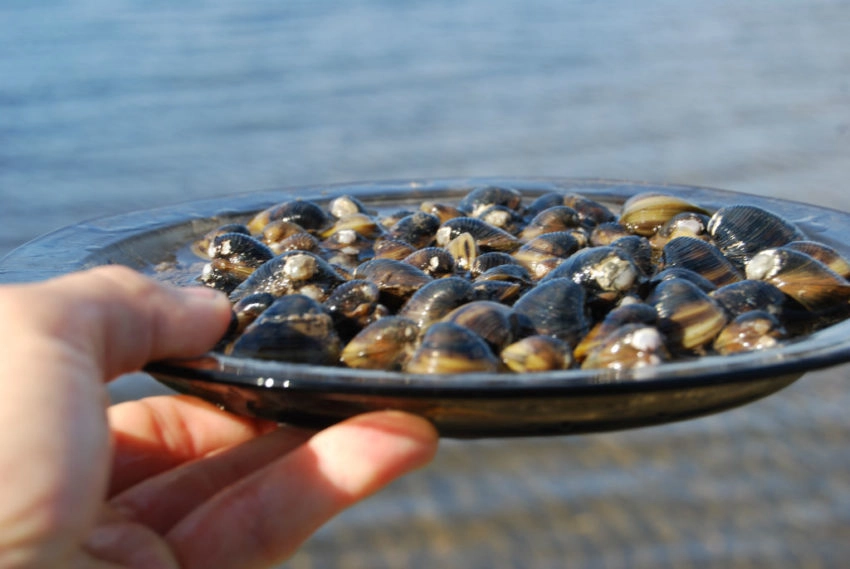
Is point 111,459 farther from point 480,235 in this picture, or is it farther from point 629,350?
point 480,235

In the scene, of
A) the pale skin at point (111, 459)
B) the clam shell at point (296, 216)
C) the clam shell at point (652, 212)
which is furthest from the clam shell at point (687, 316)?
the clam shell at point (296, 216)

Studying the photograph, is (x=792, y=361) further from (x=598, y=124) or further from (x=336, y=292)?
(x=598, y=124)

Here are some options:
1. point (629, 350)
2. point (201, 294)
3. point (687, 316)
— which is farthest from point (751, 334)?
point (201, 294)

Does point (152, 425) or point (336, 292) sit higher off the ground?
point (336, 292)

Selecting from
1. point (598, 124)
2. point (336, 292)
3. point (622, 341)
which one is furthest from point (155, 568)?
point (598, 124)

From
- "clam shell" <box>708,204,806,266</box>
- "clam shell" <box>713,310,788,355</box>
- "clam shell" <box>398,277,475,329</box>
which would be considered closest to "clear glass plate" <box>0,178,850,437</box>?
"clam shell" <box>713,310,788,355</box>

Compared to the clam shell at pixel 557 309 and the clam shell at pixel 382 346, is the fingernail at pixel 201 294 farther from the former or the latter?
the clam shell at pixel 557 309
